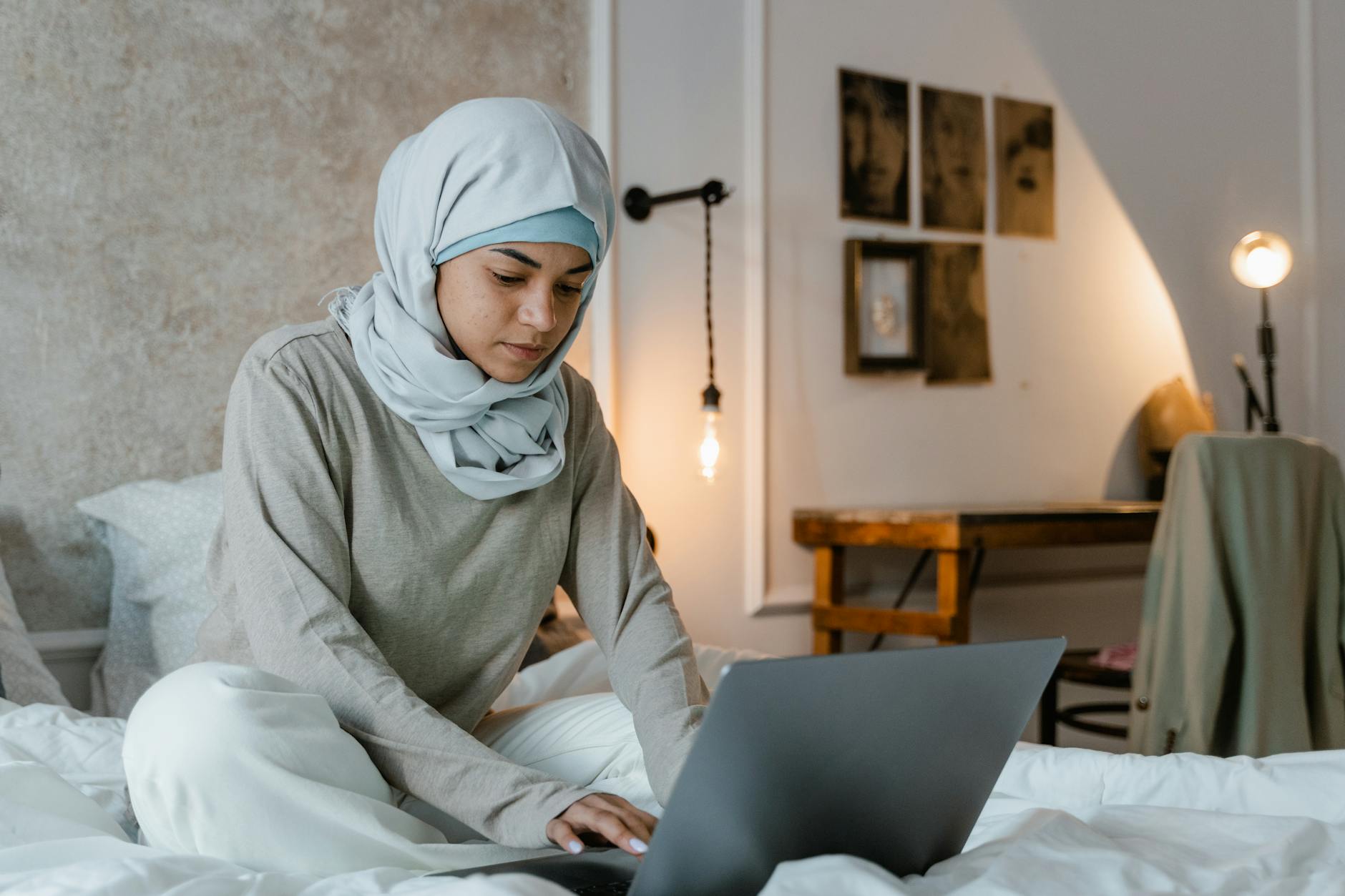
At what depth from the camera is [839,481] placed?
2.80 metres

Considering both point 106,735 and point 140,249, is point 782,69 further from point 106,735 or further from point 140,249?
point 106,735

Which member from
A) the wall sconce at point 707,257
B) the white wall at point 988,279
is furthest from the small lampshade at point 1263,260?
the wall sconce at point 707,257

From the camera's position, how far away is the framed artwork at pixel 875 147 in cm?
277

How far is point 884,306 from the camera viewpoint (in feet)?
9.25

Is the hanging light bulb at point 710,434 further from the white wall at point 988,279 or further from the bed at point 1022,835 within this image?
the bed at point 1022,835

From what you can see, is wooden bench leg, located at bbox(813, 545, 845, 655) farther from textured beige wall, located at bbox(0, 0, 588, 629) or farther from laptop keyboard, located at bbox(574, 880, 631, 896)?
laptop keyboard, located at bbox(574, 880, 631, 896)

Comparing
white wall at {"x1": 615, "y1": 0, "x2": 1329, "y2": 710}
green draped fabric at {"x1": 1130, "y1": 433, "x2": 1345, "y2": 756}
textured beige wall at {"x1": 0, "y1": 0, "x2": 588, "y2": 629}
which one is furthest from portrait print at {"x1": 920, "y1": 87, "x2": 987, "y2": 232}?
textured beige wall at {"x1": 0, "y1": 0, "x2": 588, "y2": 629}

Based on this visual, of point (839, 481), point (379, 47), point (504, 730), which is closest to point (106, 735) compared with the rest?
point (504, 730)

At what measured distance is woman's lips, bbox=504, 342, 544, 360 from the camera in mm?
1270

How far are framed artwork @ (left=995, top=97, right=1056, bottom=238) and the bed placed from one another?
6.86 feet

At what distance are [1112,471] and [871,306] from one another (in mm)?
938

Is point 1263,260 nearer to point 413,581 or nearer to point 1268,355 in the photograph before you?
point 1268,355

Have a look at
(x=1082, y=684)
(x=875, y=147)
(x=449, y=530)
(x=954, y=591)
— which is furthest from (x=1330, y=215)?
(x=449, y=530)

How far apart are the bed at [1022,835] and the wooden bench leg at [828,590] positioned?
4.55 feet
